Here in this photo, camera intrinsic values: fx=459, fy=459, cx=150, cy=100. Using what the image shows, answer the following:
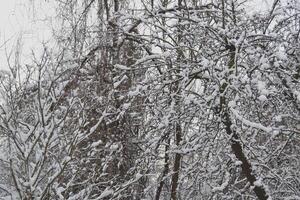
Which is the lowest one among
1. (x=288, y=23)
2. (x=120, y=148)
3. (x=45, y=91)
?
(x=120, y=148)

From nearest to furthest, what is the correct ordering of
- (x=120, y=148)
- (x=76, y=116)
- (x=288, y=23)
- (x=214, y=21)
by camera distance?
(x=288, y=23) < (x=214, y=21) < (x=76, y=116) < (x=120, y=148)

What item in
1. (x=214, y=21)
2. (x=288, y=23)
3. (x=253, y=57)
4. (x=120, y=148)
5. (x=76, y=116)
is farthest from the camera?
(x=120, y=148)

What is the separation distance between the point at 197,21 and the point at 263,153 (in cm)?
166

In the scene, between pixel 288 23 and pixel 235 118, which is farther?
pixel 288 23

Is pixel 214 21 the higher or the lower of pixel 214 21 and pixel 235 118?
the higher

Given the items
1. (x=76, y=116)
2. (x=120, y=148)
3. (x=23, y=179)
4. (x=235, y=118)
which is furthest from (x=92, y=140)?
(x=235, y=118)

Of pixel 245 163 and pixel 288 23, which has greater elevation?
pixel 288 23

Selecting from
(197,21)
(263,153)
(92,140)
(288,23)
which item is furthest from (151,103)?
(92,140)

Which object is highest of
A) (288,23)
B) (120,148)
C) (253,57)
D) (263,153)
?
(288,23)

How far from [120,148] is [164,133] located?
6.39ft

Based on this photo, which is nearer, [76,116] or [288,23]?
[288,23]

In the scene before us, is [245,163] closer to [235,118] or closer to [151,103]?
[235,118]

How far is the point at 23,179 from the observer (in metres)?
5.22

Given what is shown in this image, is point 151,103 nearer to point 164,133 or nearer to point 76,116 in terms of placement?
point 164,133
